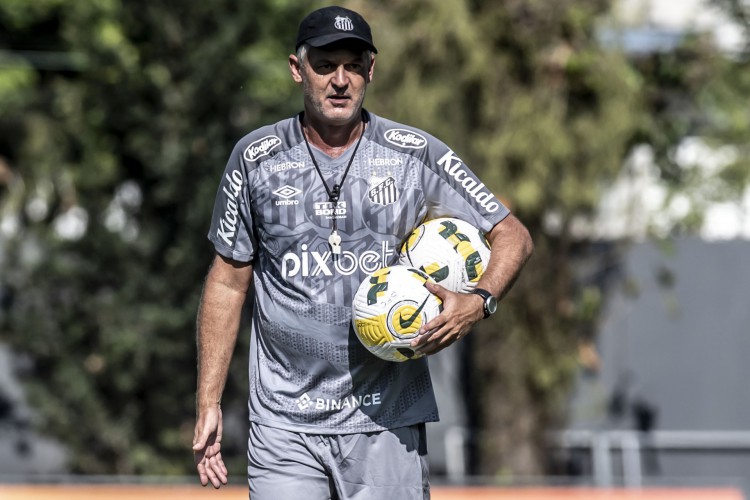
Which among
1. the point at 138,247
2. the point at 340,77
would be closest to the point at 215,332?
the point at 340,77

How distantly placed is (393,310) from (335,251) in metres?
0.40

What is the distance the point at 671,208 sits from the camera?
1351 centimetres

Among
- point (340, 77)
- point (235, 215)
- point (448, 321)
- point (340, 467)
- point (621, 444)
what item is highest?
point (340, 77)

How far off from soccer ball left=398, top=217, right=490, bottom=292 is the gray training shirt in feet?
0.22

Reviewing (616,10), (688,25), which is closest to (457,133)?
(616,10)

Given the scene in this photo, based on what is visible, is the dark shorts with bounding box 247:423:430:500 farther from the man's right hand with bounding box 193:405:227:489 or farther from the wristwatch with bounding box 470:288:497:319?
the wristwatch with bounding box 470:288:497:319

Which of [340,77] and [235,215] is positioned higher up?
[340,77]

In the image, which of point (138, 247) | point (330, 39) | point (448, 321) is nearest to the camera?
point (448, 321)

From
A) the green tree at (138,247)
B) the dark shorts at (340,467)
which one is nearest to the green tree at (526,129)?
the green tree at (138,247)

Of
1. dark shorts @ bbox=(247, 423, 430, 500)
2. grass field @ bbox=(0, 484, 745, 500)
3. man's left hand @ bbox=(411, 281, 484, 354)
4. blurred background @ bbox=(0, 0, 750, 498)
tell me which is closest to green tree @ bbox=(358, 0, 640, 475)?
blurred background @ bbox=(0, 0, 750, 498)

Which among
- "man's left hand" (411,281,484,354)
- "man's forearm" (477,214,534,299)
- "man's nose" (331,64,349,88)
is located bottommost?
"man's left hand" (411,281,484,354)

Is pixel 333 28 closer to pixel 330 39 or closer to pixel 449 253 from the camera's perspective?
pixel 330 39

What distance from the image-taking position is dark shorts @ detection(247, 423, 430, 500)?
4.51 m

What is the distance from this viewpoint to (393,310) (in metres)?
4.21
